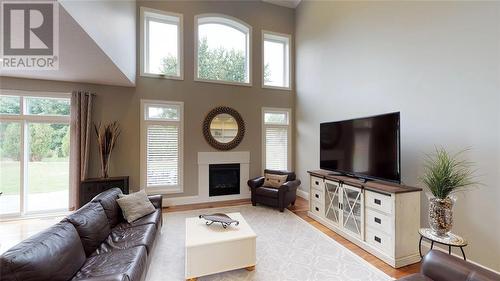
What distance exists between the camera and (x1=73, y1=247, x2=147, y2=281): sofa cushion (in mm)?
1786

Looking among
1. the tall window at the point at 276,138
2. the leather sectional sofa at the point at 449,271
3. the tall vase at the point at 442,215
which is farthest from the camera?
the tall window at the point at 276,138

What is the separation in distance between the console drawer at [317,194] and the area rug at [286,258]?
51 centimetres

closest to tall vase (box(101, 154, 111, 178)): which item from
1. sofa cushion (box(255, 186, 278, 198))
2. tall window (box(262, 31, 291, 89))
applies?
sofa cushion (box(255, 186, 278, 198))

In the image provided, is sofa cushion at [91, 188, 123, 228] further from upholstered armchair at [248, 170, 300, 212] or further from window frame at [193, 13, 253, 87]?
window frame at [193, 13, 253, 87]

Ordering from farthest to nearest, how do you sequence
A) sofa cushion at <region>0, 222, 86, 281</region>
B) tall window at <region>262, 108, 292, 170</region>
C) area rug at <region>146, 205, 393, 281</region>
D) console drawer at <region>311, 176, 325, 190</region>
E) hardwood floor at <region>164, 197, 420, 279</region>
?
tall window at <region>262, 108, 292, 170</region> → console drawer at <region>311, 176, 325, 190</region> → hardwood floor at <region>164, 197, 420, 279</region> → area rug at <region>146, 205, 393, 281</region> → sofa cushion at <region>0, 222, 86, 281</region>

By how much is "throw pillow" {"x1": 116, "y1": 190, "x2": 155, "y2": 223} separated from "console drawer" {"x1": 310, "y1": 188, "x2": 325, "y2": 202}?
2894 millimetres

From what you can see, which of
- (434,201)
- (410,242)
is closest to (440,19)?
(434,201)

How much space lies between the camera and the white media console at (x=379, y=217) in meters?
2.69

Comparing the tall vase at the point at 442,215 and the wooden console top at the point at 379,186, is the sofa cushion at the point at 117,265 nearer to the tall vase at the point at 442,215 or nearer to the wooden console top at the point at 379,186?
the wooden console top at the point at 379,186

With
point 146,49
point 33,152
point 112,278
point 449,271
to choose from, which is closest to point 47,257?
point 112,278

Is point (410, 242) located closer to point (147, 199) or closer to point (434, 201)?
point (434, 201)

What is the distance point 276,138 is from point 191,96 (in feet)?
8.35

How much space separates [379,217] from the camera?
288 centimetres

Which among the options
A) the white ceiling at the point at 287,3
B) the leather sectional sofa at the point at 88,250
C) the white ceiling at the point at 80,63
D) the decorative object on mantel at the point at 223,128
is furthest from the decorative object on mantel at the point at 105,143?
the white ceiling at the point at 287,3
